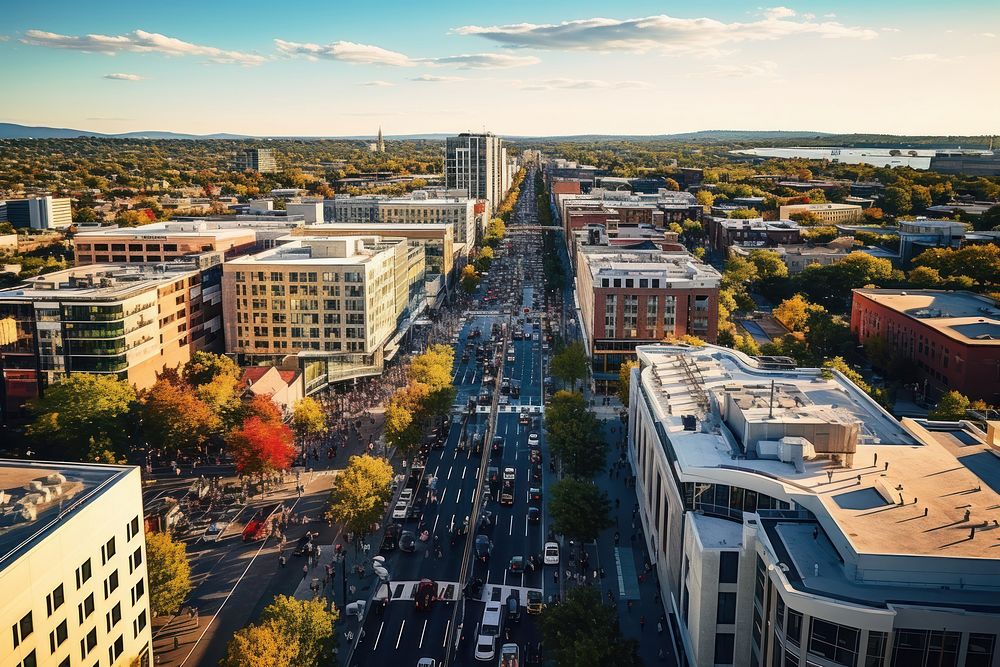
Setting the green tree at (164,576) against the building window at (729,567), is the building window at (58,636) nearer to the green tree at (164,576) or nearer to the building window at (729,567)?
the green tree at (164,576)

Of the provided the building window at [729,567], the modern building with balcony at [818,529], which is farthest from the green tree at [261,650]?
the building window at [729,567]

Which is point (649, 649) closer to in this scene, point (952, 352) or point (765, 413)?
point (765, 413)

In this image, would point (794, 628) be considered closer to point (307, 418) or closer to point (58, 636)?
point (58, 636)

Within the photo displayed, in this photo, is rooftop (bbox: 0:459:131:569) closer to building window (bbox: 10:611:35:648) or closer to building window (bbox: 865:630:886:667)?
building window (bbox: 10:611:35:648)

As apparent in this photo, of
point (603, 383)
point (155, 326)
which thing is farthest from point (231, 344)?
point (603, 383)

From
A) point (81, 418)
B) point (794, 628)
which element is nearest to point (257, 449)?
point (81, 418)

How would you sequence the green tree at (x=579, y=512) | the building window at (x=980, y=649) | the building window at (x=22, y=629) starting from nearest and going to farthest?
1. the building window at (x=980, y=649)
2. the building window at (x=22, y=629)
3. the green tree at (x=579, y=512)
